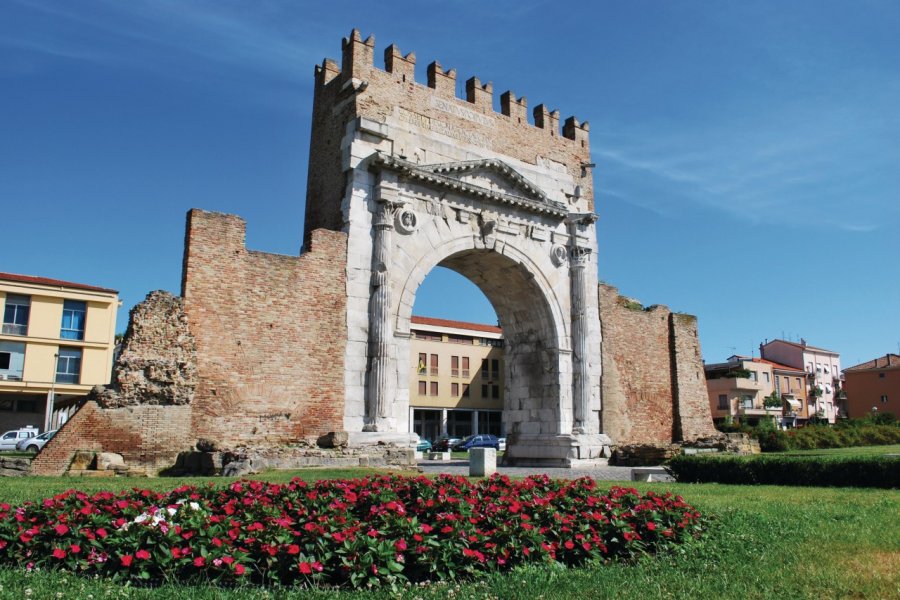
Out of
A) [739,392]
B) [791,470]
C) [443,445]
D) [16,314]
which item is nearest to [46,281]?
[16,314]

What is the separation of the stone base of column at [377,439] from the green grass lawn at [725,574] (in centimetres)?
860

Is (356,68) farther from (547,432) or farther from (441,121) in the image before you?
(547,432)

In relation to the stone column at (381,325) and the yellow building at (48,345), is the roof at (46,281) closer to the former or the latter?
the yellow building at (48,345)

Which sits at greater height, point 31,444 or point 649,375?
point 649,375

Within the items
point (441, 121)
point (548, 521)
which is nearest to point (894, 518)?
point (548, 521)

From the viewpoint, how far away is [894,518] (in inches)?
307

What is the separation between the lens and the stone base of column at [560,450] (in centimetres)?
2019

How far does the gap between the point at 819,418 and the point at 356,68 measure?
58.5 meters

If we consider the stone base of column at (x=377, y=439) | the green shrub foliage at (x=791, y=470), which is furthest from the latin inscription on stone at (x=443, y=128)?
the green shrub foliage at (x=791, y=470)

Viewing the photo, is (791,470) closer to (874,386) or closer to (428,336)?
(428,336)

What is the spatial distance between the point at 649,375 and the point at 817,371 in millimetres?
52915

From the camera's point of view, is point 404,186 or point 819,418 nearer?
point 404,186

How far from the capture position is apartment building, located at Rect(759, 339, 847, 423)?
6575 centimetres

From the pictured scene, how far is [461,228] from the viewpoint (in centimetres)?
1950
